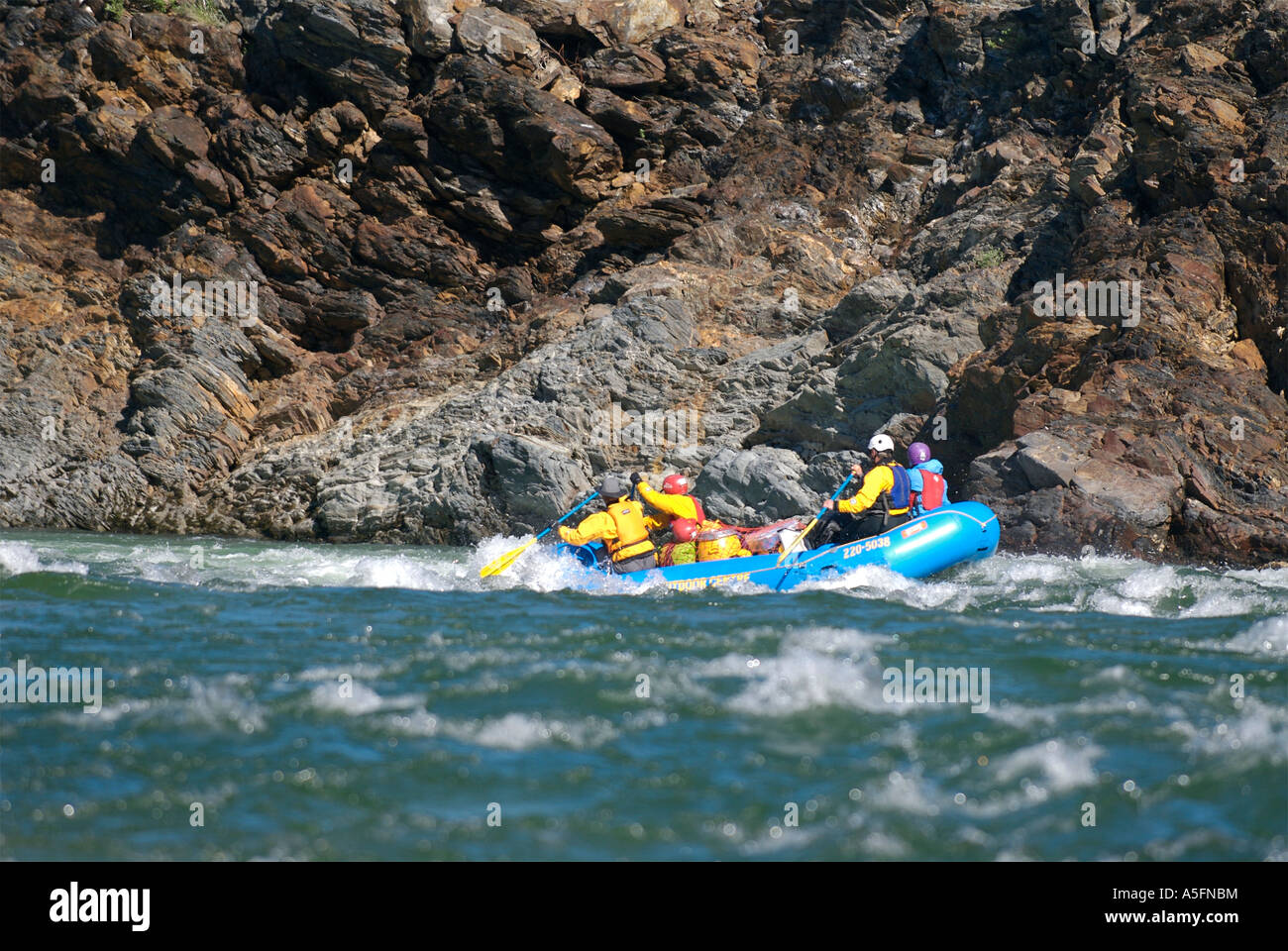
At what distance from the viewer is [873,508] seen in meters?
12.1

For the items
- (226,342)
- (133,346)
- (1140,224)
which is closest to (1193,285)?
(1140,224)

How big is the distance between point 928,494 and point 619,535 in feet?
11.1

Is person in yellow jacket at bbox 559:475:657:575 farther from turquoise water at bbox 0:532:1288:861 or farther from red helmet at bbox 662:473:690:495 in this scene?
turquoise water at bbox 0:532:1288:861

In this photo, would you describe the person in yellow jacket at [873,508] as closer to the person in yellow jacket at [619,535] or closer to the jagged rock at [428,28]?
the person in yellow jacket at [619,535]

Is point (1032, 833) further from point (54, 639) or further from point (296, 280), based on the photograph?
point (296, 280)

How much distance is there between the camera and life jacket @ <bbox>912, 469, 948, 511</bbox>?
1203 cm

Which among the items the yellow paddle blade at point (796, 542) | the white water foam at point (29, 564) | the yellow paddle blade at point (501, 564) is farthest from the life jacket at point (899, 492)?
the white water foam at point (29, 564)

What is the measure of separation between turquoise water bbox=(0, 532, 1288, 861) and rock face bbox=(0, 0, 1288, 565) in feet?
19.4

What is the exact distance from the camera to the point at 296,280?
23875mm

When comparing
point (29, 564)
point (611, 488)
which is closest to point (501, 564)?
point (611, 488)

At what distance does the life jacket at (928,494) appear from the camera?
12031mm

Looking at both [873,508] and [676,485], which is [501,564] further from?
[873,508]

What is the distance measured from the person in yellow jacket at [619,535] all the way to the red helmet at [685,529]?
0.30 m
